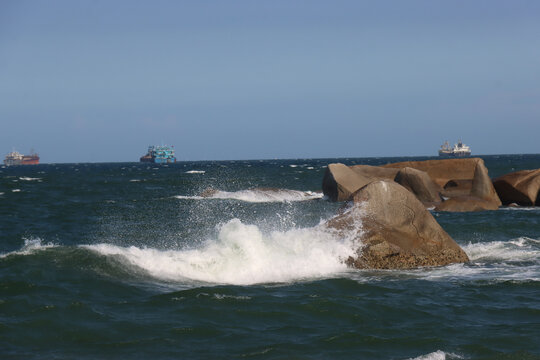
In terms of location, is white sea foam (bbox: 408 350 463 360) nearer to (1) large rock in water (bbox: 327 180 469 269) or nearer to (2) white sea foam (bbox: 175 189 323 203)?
(1) large rock in water (bbox: 327 180 469 269)

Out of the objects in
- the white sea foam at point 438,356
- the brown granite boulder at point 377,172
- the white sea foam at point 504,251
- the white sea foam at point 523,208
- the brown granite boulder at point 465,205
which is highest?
the brown granite boulder at point 377,172

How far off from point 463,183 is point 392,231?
690 inches

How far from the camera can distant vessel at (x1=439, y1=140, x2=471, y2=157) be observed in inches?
7397

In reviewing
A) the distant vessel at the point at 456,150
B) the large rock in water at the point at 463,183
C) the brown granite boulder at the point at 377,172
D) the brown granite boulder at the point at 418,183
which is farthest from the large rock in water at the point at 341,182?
the distant vessel at the point at 456,150

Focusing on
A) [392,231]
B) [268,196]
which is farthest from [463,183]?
[392,231]

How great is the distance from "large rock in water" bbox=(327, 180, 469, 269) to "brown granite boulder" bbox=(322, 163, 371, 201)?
11.2 metres

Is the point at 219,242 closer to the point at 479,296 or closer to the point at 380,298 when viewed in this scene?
the point at 380,298

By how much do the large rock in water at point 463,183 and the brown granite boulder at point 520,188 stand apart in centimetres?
76

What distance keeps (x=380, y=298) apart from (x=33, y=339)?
16.2 feet

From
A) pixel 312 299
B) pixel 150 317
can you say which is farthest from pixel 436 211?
pixel 150 317

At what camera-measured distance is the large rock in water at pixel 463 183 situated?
79.1 feet

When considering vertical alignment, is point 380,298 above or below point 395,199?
below

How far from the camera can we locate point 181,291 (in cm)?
974

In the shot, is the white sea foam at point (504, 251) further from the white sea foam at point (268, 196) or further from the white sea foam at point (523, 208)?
the white sea foam at point (268, 196)
